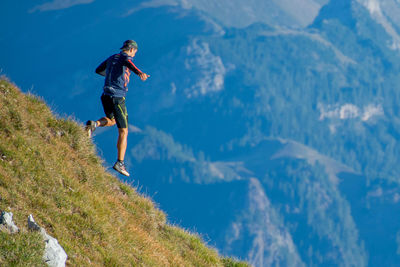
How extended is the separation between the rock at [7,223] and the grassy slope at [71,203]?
17 centimetres

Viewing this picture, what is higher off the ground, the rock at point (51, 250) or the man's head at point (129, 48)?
the man's head at point (129, 48)

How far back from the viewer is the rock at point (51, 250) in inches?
427

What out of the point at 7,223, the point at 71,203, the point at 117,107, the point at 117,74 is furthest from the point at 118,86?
the point at 7,223

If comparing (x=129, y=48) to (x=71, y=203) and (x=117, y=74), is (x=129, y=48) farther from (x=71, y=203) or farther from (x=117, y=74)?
(x=71, y=203)

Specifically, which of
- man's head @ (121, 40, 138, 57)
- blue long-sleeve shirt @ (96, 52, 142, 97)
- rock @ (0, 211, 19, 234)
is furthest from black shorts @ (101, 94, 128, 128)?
rock @ (0, 211, 19, 234)

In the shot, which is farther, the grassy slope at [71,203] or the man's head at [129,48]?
the man's head at [129,48]

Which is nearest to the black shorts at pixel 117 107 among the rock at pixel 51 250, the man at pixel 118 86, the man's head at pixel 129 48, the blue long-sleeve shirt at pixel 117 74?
the man at pixel 118 86

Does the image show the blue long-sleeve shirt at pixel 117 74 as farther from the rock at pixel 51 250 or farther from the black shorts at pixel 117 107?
the rock at pixel 51 250

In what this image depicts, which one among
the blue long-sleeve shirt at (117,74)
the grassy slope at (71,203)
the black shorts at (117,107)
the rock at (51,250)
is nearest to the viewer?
the rock at (51,250)

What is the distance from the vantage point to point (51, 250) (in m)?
11.0

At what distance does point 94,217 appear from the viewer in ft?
42.7

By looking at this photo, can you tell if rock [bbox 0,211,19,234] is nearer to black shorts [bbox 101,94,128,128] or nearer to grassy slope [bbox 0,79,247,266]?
grassy slope [bbox 0,79,247,266]

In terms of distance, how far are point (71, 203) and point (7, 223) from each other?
7.24 ft

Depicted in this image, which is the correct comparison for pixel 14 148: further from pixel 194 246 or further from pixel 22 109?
pixel 194 246
